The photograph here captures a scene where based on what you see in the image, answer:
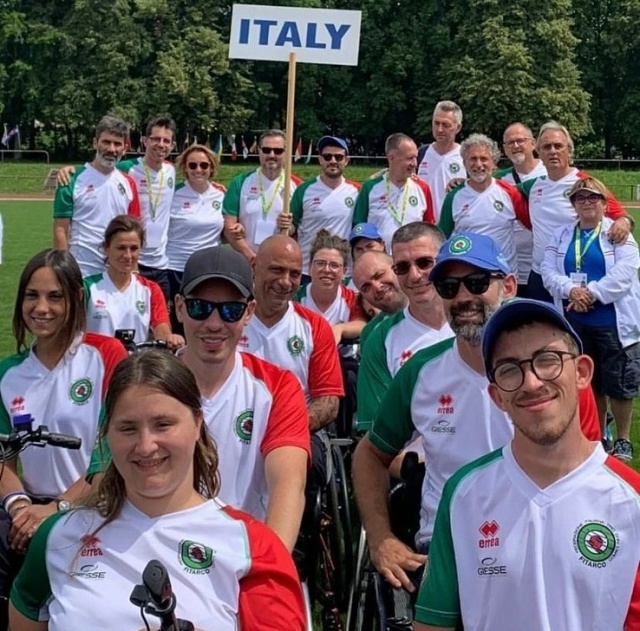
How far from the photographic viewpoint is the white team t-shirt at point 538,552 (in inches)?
87.3

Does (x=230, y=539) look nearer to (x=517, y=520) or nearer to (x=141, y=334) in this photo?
(x=517, y=520)

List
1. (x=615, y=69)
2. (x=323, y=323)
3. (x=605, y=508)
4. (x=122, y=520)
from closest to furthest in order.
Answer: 1. (x=605, y=508)
2. (x=122, y=520)
3. (x=323, y=323)
4. (x=615, y=69)

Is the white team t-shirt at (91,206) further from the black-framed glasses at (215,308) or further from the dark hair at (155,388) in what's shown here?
the dark hair at (155,388)

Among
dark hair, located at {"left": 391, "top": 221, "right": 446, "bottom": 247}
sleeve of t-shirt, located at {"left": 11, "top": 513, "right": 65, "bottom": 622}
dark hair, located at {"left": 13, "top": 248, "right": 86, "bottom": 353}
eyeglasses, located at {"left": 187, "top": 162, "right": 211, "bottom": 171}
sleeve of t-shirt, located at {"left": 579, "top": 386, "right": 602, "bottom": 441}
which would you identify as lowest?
sleeve of t-shirt, located at {"left": 11, "top": 513, "right": 65, "bottom": 622}

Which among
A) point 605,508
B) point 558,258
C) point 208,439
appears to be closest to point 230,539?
point 208,439

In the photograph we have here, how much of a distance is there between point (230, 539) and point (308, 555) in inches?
52.2

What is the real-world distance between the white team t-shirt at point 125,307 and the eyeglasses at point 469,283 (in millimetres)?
3096

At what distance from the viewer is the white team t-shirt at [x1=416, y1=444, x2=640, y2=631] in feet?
7.27

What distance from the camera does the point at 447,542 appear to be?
2373mm

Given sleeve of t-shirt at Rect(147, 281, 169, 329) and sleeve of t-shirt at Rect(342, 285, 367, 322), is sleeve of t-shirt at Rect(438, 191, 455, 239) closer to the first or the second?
sleeve of t-shirt at Rect(342, 285, 367, 322)

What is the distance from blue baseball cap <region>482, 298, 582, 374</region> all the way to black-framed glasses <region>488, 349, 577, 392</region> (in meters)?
0.07

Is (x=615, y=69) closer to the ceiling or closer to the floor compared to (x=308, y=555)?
closer to the ceiling

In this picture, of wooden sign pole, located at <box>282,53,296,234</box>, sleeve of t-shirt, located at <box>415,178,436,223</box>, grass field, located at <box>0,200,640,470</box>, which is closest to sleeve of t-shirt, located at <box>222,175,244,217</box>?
wooden sign pole, located at <box>282,53,296,234</box>

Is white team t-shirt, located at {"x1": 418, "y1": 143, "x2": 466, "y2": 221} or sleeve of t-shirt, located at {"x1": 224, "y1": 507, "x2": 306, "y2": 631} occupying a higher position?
white team t-shirt, located at {"x1": 418, "y1": 143, "x2": 466, "y2": 221}
